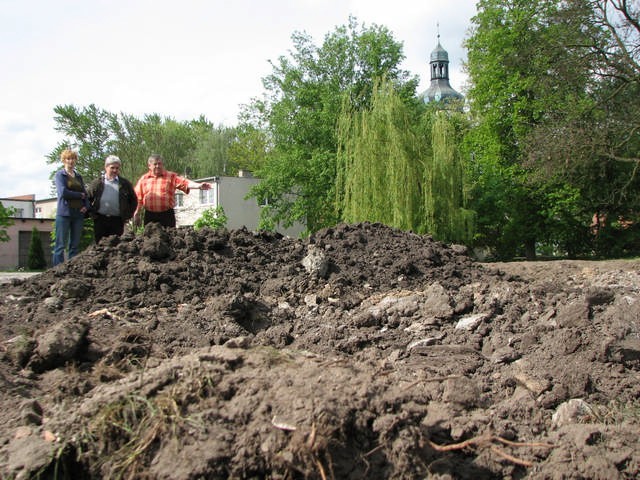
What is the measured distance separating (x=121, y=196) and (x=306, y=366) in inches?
217

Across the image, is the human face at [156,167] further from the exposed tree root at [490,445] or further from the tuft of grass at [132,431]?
the exposed tree root at [490,445]

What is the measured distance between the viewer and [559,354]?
165 inches

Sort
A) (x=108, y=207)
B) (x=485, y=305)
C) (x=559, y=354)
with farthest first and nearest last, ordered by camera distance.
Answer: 1. (x=108, y=207)
2. (x=485, y=305)
3. (x=559, y=354)

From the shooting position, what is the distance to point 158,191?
7664 mm

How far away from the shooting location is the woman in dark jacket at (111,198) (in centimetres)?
748

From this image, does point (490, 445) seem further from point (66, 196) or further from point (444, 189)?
point (444, 189)

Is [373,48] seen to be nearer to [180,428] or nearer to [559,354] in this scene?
[559,354]

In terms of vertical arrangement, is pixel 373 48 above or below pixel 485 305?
above

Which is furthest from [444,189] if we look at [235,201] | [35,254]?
[35,254]

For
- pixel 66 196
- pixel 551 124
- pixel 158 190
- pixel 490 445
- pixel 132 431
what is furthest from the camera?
pixel 551 124

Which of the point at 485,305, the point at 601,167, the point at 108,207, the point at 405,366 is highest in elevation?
the point at 601,167

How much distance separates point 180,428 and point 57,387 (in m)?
1.38

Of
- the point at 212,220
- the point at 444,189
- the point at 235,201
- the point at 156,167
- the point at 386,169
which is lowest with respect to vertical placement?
the point at 156,167

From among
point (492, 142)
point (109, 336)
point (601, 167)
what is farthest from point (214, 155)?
point (109, 336)
